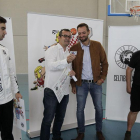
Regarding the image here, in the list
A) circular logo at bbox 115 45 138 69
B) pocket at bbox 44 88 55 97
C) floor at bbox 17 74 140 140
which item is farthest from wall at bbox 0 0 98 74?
pocket at bbox 44 88 55 97

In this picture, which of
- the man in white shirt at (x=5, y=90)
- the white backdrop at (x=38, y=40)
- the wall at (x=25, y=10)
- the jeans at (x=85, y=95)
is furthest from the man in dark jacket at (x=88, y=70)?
the wall at (x=25, y=10)

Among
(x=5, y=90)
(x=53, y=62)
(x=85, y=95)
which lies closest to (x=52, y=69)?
(x=53, y=62)

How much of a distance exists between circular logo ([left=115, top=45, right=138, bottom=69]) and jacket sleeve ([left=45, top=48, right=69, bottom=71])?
1568mm

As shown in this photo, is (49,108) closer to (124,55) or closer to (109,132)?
(109,132)

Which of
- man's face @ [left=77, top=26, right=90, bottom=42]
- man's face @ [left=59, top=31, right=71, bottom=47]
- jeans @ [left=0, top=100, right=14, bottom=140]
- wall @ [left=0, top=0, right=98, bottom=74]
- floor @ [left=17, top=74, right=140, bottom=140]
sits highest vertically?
wall @ [left=0, top=0, right=98, bottom=74]

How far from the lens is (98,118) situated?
2.49 m

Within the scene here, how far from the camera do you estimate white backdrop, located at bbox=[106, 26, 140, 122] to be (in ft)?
9.84

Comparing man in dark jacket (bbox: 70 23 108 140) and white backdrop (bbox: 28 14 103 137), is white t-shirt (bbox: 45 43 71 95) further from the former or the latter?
white backdrop (bbox: 28 14 103 137)

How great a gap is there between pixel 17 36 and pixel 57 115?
6214mm

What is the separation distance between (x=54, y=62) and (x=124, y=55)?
1.70 metres

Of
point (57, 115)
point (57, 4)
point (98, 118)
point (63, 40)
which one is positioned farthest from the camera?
point (57, 4)

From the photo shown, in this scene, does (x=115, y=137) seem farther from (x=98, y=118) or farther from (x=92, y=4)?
(x=92, y=4)

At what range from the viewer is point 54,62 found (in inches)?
72.6

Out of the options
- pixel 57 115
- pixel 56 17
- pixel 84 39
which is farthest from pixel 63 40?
pixel 57 115
